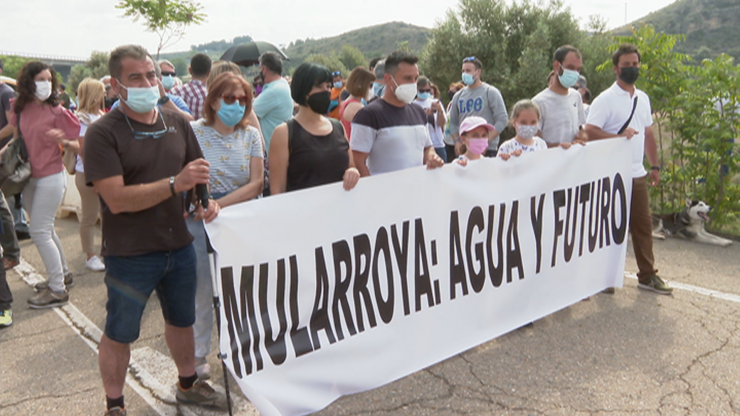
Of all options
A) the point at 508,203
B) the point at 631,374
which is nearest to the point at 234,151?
the point at 508,203

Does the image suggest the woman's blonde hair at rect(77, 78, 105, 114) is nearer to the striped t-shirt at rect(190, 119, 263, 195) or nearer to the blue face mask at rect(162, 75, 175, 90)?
the blue face mask at rect(162, 75, 175, 90)

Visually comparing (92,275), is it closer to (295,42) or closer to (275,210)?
(275,210)

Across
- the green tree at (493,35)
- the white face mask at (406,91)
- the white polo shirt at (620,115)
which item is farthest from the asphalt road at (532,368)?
the green tree at (493,35)

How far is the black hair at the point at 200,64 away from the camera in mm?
5895

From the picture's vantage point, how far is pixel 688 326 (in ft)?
14.4

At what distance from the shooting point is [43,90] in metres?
4.96

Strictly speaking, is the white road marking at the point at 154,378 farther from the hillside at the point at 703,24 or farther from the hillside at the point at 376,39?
the hillside at the point at 376,39

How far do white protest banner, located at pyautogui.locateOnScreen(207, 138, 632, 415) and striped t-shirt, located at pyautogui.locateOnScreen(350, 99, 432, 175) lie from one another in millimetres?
408

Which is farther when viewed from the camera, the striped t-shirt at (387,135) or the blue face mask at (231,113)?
the striped t-shirt at (387,135)

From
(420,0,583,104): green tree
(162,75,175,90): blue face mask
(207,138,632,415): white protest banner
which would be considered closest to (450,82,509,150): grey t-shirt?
(207,138,632,415): white protest banner

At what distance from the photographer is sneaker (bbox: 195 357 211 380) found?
361 centimetres

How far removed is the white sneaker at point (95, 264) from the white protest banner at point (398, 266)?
3.96 m

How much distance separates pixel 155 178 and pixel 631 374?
305cm

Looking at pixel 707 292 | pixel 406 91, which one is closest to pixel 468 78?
pixel 406 91
